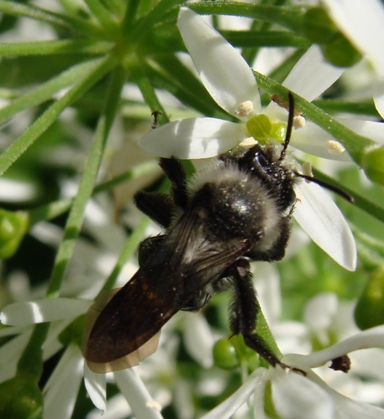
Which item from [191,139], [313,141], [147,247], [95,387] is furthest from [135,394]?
[313,141]

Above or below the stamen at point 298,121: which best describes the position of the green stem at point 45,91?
above

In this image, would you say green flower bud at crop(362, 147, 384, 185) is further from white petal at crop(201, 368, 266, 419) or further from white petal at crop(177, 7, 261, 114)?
white petal at crop(201, 368, 266, 419)

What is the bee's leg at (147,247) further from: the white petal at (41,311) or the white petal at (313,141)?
the white petal at (313,141)

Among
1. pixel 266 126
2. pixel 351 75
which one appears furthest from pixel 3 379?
pixel 351 75

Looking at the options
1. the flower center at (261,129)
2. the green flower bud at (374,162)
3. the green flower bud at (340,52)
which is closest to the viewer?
the green flower bud at (340,52)

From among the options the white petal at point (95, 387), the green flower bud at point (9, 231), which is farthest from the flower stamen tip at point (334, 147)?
the green flower bud at point (9, 231)

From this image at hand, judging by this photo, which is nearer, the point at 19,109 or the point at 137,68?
the point at 19,109

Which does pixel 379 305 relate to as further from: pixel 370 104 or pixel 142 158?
pixel 142 158
